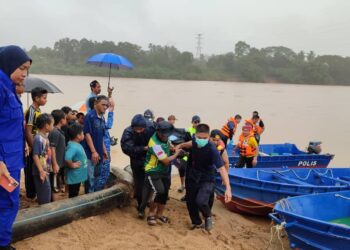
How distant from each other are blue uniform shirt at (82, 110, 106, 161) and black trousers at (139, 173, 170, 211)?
0.72 metres


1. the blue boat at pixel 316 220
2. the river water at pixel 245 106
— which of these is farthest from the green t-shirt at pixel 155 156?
the river water at pixel 245 106

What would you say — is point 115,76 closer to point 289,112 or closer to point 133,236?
point 289,112

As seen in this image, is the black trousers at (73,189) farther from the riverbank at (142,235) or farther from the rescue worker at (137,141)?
the rescue worker at (137,141)

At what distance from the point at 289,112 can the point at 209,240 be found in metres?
30.4

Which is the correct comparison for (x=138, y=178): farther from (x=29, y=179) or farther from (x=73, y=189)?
(x=29, y=179)

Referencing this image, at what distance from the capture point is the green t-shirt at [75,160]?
448 cm

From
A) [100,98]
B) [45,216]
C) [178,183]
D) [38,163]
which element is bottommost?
[178,183]

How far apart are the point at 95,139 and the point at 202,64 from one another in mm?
54221

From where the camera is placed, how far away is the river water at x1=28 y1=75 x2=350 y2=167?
23172 mm

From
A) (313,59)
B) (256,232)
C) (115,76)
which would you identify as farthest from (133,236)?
(313,59)

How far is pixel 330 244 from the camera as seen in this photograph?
4453 millimetres

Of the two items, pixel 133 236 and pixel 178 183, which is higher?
pixel 133 236

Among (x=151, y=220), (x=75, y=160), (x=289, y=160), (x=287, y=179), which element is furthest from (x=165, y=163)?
(x=289, y=160)

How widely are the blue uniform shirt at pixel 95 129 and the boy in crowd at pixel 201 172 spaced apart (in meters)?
0.97
